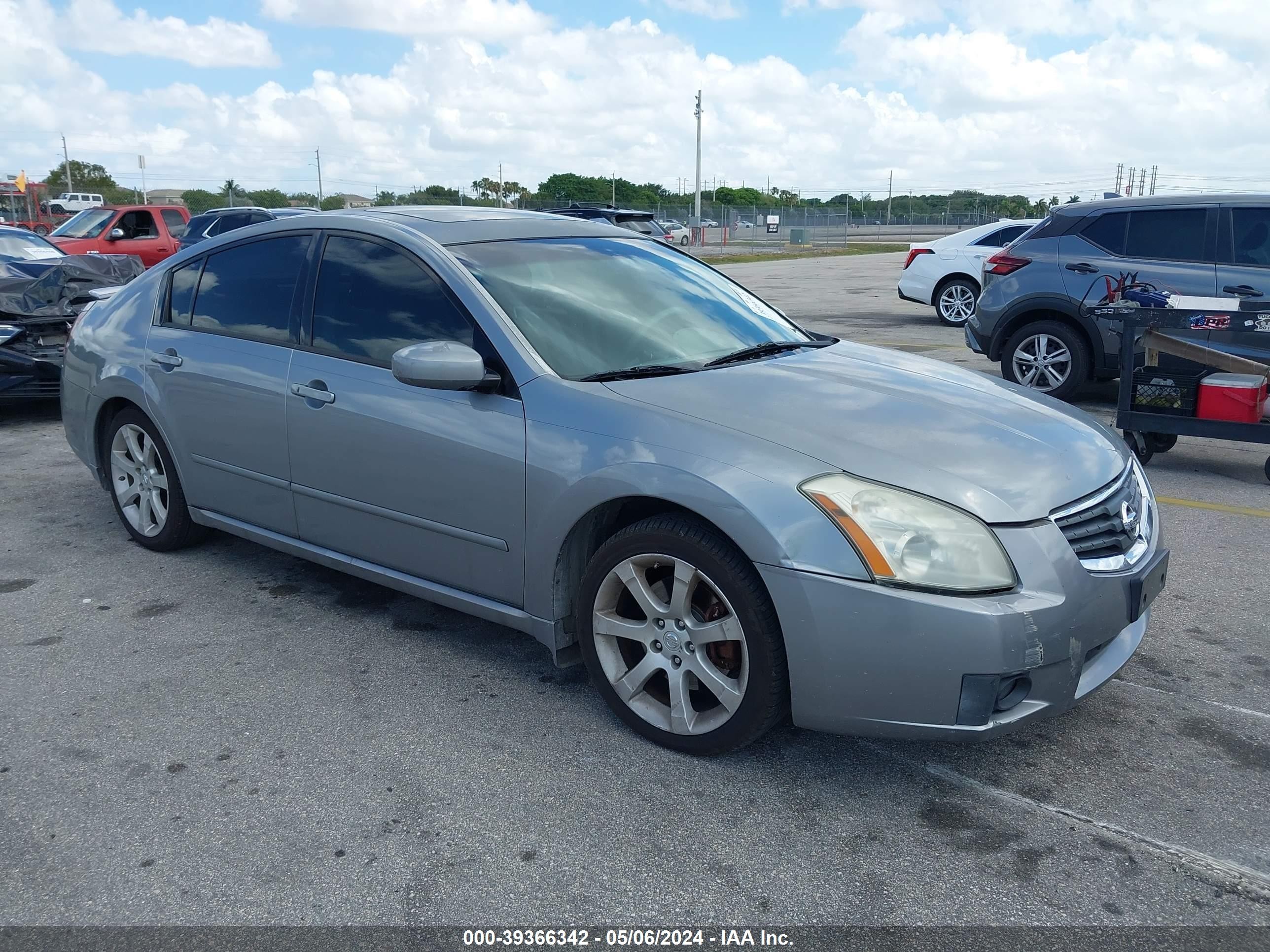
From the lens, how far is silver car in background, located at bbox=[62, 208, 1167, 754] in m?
2.79

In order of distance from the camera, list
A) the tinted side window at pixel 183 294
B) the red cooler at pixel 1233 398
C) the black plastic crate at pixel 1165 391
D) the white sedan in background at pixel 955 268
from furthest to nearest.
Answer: the white sedan in background at pixel 955 268 < the black plastic crate at pixel 1165 391 < the red cooler at pixel 1233 398 < the tinted side window at pixel 183 294

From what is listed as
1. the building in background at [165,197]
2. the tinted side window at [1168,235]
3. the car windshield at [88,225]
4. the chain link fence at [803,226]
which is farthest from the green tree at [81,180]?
the tinted side window at [1168,235]

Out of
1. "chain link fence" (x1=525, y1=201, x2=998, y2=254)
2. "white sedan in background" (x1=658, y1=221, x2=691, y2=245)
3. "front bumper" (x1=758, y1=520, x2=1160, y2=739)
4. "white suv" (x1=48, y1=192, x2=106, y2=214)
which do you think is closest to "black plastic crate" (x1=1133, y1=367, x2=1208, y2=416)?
"front bumper" (x1=758, y1=520, x2=1160, y2=739)

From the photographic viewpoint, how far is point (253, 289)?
174 inches

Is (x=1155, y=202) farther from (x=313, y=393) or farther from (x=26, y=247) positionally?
(x=26, y=247)

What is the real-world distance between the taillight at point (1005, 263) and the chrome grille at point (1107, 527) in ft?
19.6

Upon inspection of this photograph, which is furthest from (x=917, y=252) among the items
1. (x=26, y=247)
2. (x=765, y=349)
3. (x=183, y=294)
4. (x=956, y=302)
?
(x=183, y=294)

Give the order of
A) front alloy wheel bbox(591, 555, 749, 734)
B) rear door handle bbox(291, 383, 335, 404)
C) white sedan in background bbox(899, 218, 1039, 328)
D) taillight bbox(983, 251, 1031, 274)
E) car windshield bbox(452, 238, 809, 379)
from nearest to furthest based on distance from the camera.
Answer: front alloy wheel bbox(591, 555, 749, 734) → car windshield bbox(452, 238, 809, 379) → rear door handle bbox(291, 383, 335, 404) → taillight bbox(983, 251, 1031, 274) → white sedan in background bbox(899, 218, 1039, 328)

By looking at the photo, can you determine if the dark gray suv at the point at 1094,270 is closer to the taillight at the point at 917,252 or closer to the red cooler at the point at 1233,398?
the red cooler at the point at 1233,398

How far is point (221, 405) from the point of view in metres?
4.37

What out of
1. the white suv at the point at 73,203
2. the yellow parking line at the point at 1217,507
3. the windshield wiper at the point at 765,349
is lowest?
the yellow parking line at the point at 1217,507

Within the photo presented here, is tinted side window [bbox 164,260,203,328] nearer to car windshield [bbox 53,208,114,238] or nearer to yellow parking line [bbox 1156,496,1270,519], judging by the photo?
yellow parking line [bbox 1156,496,1270,519]

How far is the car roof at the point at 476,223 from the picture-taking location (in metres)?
4.03

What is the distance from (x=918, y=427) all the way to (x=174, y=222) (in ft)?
61.2
